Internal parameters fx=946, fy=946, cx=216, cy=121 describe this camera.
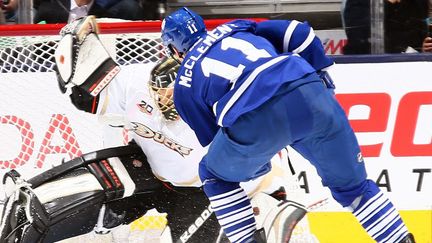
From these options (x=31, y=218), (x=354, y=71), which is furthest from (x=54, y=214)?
(x=354, y=71)

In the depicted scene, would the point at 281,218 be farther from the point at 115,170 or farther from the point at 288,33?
the point at 288,33

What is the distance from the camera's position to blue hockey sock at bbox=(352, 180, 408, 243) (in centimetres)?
301

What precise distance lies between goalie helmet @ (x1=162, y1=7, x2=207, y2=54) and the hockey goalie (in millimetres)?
367

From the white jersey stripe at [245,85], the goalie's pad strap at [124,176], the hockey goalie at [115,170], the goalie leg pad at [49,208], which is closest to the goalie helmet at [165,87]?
the hockey goalie at [115,170]

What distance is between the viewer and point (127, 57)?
383 cm

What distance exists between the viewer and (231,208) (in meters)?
3.05

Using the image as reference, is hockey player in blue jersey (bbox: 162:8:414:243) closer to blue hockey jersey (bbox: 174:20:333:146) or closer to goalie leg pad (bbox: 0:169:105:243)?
blue hockey jersey (bbox: 174:20:333:146)

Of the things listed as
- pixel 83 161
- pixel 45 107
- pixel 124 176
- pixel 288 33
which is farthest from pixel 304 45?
pixel 45 107

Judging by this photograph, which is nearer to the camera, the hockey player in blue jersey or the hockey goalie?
the hockey player in blue jersey

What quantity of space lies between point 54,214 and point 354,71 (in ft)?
4.42

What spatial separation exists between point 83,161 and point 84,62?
0.37 meters

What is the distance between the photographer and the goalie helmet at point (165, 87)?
3479 mm

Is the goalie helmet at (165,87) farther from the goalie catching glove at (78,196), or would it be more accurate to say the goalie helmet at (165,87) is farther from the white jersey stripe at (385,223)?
the white jersey stripe at (385,223)

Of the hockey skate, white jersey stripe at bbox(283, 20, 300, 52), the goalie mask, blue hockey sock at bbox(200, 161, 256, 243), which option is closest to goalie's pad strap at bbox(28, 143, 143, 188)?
the goalie mask
